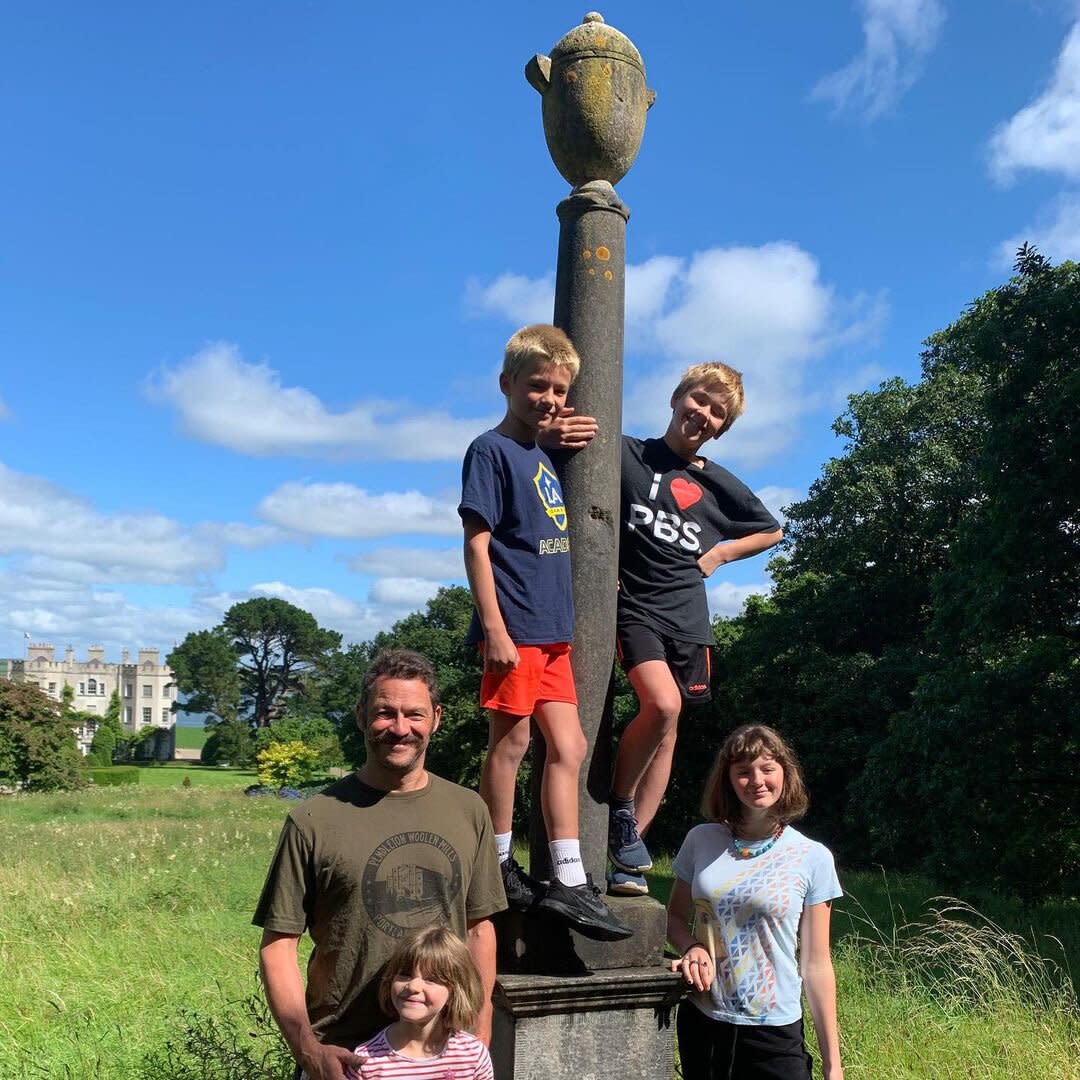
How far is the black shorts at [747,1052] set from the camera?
3094 millimetres

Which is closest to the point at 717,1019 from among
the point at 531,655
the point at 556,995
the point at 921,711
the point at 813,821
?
the point at 556,995

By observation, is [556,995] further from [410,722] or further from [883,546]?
[883,546]

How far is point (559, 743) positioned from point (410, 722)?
788 millimetres

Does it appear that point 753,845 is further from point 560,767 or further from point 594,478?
point 594,478

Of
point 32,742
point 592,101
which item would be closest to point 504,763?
point 592,101

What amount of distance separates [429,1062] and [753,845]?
117 cm

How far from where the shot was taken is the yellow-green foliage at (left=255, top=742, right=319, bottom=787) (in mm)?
55719

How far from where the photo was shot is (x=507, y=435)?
361 centimetres

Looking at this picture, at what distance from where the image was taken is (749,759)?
127 inches

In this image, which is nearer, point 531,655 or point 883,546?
point 531,655

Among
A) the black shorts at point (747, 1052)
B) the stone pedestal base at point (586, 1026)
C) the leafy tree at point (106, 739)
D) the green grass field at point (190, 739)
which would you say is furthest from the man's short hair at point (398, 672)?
the green grass field at point (190, 739)

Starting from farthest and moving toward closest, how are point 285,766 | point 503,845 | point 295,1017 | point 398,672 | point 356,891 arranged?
point 285,766 → point 503,845 → point 398,672 → point 356,891 → point 295,1017

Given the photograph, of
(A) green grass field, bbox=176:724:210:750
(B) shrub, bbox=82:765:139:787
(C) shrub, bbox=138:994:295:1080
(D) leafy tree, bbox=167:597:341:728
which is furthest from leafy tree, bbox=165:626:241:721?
(C) shrub, bbox=138:994:295:1080

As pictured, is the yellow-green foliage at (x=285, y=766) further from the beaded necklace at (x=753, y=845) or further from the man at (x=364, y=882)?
the man at (x=364, y=882)
